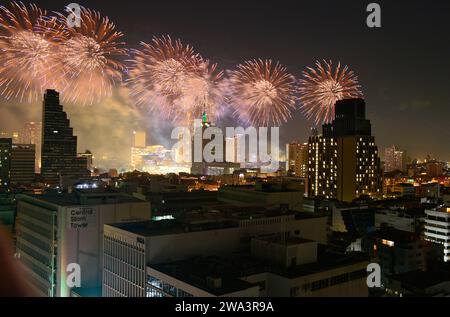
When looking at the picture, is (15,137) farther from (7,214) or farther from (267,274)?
(267,274)

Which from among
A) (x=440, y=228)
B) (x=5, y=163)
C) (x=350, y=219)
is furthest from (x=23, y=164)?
(x=440, y=228)

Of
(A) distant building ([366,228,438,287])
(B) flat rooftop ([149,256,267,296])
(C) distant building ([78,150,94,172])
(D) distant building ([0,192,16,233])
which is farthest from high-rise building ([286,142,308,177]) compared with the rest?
(B) flat rooftop ([149,256,267,296])

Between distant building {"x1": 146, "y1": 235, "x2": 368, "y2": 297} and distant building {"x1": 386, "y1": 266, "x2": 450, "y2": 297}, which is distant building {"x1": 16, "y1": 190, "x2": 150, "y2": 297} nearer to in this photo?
distant building {"x1": 146, "y1": 235, "x2": 368, "y2": 297}

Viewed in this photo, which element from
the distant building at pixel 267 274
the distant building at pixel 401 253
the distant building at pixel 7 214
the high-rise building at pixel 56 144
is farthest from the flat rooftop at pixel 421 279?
the high-rise building at pixel 56 144

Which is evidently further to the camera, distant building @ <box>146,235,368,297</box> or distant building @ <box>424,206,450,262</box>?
distant building @ <box>424,206,450,262</box>

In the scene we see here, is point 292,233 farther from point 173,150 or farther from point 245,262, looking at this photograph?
point 173,150

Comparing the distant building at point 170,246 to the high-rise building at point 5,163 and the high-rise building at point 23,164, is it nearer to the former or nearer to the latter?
the high-rise building at point 5,163
